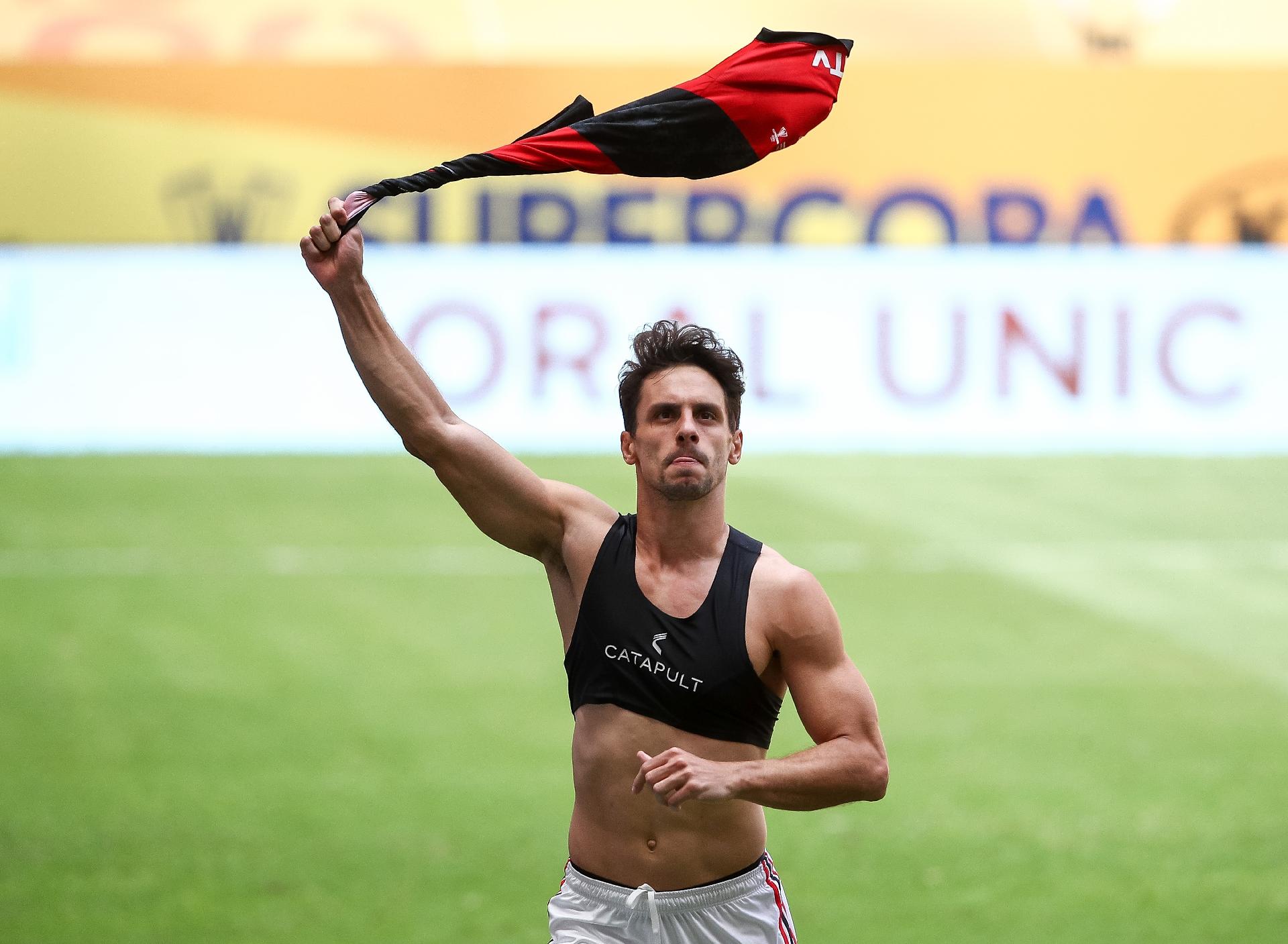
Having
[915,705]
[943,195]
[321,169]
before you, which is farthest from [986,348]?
[321,169]

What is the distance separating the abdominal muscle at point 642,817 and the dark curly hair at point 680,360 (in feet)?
2.55

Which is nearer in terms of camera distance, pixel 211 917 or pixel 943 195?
pixel 211 917

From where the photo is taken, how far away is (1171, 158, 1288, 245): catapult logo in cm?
1550

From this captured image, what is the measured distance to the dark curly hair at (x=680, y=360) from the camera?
4312mm

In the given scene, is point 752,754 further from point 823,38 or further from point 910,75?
point 910,75

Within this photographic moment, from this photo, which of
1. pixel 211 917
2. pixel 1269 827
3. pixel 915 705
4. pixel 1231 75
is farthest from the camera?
pixel 1231 75

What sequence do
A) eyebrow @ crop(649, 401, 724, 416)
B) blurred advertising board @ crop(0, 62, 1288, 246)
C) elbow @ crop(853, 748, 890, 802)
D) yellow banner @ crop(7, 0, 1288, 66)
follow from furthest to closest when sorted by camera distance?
1. yellow banner @ crop(7, 0, 1288, 66)
2. blurred advertising board @ crop(0, 62, 1288, 246)
3. eyebrow @ crop(649, 401, 724, 416)
4. elbow @ crop(853, 748, 890, 802)

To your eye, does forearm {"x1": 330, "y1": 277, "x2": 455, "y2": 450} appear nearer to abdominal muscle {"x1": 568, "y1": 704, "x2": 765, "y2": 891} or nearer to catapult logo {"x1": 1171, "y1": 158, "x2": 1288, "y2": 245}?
abdominal muscle {"x1": 568, "y1": 704, "x2": 765, "y2": 891}

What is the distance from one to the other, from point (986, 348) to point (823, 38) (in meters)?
11.9

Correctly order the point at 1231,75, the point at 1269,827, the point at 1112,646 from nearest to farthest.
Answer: the point at 1269,827, the point at 1112,646, the point at 1231,75

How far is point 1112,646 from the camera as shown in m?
12.9

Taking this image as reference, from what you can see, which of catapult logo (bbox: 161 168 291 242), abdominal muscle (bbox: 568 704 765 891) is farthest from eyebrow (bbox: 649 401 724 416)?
catapult logo (bbox: 161 168 291 242)

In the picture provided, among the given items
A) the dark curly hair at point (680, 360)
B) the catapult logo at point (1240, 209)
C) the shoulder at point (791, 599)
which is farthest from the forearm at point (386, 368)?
the catapult logo at point (1240, 209)

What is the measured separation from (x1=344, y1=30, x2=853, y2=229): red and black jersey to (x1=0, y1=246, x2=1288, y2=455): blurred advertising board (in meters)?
11.2
